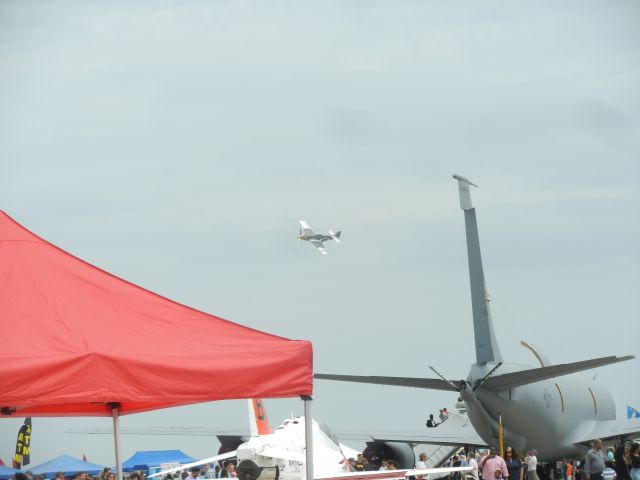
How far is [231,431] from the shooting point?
106 feet

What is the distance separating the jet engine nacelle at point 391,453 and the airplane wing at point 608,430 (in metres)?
4.75

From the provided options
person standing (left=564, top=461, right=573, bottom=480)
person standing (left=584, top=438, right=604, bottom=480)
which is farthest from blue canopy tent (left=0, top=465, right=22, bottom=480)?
person standing (left=564, top=461, right=573, bottom=480)

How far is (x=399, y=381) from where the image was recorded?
974 inches

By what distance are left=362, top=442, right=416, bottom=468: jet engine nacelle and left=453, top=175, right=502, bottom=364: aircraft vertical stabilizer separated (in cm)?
482

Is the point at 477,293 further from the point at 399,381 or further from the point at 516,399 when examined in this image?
the point at 399,381

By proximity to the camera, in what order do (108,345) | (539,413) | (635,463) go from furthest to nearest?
(539,413) → (635,463) → (108,345)

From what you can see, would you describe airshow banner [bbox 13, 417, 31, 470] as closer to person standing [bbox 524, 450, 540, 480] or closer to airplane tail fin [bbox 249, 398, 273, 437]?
airplane tail fin [bbox 249, 398, 273, 437]

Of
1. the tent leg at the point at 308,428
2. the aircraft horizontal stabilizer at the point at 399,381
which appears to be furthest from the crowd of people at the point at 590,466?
the tent leg at the point at 308,428

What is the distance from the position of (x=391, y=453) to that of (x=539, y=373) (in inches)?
331

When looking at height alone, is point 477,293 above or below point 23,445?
above

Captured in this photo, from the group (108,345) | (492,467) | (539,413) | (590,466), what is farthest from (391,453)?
(108,345)

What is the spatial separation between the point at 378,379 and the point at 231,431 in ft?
30.7

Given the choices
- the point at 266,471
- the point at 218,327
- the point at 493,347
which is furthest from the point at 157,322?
the point at 493,347

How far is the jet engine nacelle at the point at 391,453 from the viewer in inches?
1201
